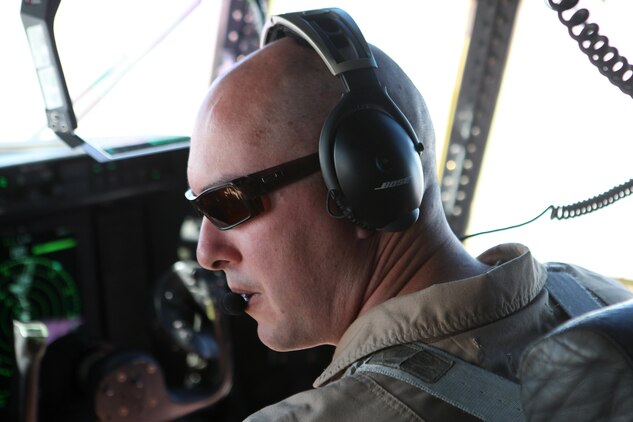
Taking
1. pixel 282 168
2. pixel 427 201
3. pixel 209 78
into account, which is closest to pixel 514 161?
pixel 209 78

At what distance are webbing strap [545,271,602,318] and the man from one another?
17mm

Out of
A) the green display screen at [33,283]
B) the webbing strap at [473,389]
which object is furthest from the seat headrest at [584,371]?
the green display screen at [33,283]

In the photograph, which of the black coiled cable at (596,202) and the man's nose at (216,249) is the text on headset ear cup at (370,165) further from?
the black coiled cable at (596,202)

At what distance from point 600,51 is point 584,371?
833 mm

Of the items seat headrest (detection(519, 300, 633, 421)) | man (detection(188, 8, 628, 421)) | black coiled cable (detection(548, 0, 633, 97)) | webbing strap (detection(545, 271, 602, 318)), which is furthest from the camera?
black coiled cable (detection(548, 0, 633, 97))

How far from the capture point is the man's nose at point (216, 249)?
1062mm

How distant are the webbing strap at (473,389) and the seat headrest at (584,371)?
0.56ft

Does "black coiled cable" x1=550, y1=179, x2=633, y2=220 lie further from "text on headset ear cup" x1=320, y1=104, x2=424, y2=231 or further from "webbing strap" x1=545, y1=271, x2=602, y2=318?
"text on headset ear cup" x1=320, y1=104, x2=424, y2=231

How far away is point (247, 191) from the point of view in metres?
0.97

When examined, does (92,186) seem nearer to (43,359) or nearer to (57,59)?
(43,359)

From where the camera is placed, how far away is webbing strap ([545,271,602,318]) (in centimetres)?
101

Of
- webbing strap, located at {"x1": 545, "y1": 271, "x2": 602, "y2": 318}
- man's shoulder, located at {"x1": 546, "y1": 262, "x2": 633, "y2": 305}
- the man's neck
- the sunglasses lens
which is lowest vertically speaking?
man's shoulder, located at {"x1": 546, "y1": 262, "x2": 633, "y2": 305}

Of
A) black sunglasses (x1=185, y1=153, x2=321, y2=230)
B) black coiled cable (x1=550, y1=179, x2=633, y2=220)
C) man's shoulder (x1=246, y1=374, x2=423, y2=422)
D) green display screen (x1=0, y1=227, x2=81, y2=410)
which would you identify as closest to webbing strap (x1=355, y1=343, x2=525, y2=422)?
man's shoulder (x1=246, y1=374, x2=423, y2=422)

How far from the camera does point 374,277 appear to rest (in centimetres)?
101
